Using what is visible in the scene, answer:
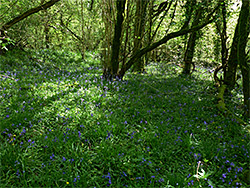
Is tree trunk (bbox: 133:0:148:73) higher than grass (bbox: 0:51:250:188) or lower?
higher

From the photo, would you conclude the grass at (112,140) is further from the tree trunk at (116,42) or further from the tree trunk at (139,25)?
the tree trunk at (139,25)

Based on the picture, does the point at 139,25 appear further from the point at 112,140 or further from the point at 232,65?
the point at 112,140

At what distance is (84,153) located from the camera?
9.53 feet

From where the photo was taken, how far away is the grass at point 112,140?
261cm

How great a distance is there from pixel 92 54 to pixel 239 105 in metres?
10.4

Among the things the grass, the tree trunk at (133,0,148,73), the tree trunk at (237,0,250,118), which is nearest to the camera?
the grass

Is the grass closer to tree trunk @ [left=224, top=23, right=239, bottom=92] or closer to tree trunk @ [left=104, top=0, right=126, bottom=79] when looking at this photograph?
tree trunk @ [left=224, top=23, right=239, bottom=92]

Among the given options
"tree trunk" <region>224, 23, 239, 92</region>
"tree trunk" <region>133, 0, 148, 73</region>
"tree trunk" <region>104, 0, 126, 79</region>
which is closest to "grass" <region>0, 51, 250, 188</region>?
"tree trunk" <region>224, 23, 239, 92</region>

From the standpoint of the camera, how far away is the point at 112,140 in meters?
3.33

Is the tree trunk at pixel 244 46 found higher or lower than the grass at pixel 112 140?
higher

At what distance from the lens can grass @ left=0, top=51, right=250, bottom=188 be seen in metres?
2.61

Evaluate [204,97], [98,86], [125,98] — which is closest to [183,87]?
[204,97]

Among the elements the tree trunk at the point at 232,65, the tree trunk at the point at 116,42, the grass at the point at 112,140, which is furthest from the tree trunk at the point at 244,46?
the tree trunk at the point at 116,42

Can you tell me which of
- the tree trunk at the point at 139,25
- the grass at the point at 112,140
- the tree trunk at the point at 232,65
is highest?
the tree trunk at the point at 139,25
